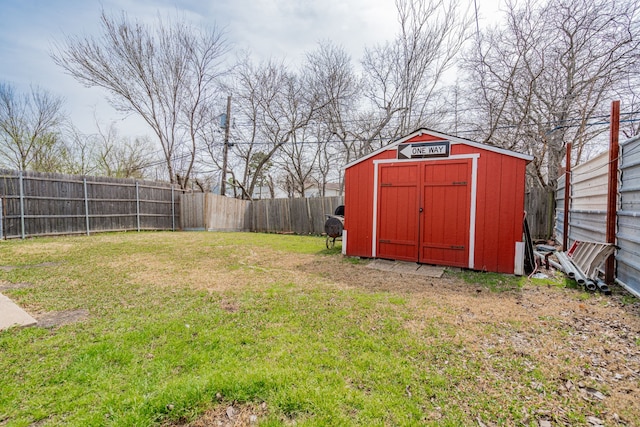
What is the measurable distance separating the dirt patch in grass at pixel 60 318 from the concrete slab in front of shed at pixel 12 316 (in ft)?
0.28

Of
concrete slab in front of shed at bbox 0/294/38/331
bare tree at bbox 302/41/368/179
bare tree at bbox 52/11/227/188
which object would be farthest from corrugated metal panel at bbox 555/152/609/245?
bare tree at bbox 52/11/227/188

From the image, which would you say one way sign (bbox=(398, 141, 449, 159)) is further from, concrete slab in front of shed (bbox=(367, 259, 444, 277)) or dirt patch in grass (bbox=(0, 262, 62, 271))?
dirt patch in grass (bbox=(0, 262, 62, 271))

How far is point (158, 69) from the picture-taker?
43.0 feet

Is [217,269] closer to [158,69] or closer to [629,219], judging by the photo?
[629,219]

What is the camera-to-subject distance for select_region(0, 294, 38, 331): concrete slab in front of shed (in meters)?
2.56

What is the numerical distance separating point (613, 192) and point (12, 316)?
7443mm

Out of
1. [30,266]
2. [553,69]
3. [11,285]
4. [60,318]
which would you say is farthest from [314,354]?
[553,69]

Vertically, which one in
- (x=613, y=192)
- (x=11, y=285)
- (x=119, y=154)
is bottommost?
(x=11, y=285)

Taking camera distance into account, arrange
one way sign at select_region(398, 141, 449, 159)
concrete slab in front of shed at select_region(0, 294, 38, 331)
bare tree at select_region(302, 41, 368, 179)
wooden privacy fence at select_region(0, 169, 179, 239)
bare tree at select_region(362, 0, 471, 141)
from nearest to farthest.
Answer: concrete slab in front of shed at select_region(0, 294, 38, 331) < one way sign at select_region(398, 141, 449, 159) < wooden privacy fence at select_region(0, 169, 179, 239) < bare tree at select_region(362, 0, 471, 141) < bare tree at select_region(302, 41, 368, 179)

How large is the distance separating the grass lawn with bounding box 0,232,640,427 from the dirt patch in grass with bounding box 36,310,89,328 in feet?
0.12

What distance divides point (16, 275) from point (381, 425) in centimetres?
557

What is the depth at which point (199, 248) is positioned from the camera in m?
7.12

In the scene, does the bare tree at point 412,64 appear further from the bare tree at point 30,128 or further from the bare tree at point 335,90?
→ the bare tree at point 30,128

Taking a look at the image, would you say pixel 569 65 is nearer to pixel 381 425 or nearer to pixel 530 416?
pixel 530 416
